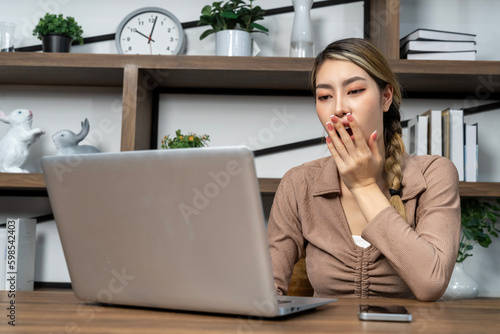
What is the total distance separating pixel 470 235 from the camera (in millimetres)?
2127

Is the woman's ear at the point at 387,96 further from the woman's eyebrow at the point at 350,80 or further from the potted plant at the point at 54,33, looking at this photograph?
the potted plant at the point at 54,33

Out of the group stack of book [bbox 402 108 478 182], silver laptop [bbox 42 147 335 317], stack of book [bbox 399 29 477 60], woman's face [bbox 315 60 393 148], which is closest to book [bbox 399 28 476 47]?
stack of book [bbox 399 29 477 60]

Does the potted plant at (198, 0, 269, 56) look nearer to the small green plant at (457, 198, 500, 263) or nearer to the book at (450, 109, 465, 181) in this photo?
the book at (450, 109, 465, 181)

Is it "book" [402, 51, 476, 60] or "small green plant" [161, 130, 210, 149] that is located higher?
Result: "book" [402, 51, 476, 60]

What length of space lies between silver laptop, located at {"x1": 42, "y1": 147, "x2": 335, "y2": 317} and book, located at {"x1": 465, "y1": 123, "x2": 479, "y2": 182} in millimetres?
1412

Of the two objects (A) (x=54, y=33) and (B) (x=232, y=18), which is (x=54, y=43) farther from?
(B) (x=232, y=18)

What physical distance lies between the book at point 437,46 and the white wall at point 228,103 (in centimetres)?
31

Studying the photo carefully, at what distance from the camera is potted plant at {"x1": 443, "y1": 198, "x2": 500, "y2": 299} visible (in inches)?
81.5

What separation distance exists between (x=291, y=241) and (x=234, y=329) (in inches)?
33.1

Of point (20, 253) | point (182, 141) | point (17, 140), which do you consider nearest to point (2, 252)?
point (20, 253)

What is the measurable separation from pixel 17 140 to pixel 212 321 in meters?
1.71

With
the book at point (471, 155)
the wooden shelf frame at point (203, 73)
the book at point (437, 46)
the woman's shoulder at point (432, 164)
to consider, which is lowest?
the woman's shoulder at point (432, 164)

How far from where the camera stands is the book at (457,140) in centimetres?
210

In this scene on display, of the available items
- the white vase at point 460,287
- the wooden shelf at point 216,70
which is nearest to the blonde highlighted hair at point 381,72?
the wooden shelf at point 216,70
